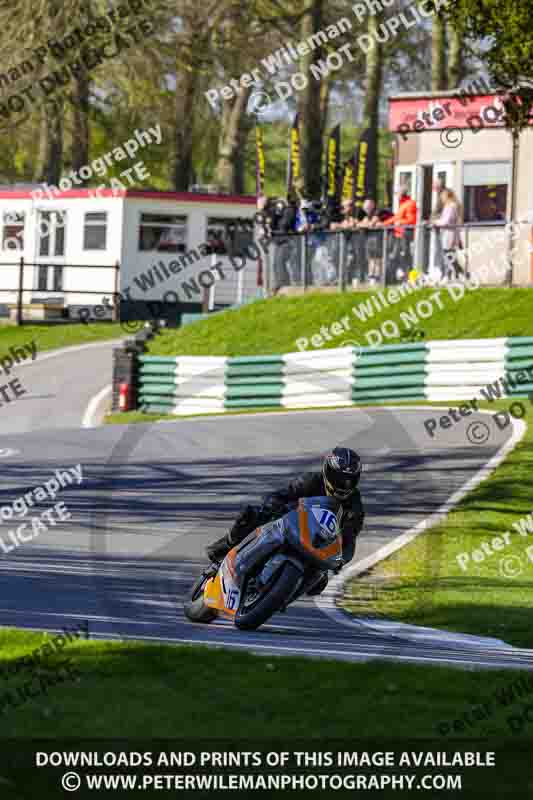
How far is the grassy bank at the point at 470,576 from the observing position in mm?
11552

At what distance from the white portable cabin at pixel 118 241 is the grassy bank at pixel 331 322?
10.6m

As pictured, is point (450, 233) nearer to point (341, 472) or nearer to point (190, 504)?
point (190, 504)

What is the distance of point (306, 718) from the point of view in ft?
22.2

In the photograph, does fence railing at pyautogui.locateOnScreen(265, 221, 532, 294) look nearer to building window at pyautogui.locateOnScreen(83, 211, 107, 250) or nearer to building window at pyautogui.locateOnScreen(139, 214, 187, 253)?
building window at pyautogui.locateOnScreen(139, 214, 187, 253)

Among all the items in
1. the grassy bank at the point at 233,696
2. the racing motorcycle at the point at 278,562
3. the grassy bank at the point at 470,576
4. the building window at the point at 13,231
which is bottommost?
the grassy bank at the point at 470,576

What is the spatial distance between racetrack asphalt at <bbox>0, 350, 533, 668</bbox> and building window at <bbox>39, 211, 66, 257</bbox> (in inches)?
585

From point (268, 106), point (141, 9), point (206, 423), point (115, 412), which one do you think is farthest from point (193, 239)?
point (206, 423)

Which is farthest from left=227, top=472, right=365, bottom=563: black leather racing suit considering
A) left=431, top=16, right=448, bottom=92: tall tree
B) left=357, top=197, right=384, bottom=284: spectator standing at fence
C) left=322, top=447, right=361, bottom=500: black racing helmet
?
left=431, top=16, right=448, bottom=92: tall tree

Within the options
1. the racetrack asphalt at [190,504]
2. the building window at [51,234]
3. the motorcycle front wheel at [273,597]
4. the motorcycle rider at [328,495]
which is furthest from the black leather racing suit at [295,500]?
the building window at [51,234]

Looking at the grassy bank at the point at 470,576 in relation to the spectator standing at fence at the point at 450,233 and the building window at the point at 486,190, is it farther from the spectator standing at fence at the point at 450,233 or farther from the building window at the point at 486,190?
the building window at the point at 486,190

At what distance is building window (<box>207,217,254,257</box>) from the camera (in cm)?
4084

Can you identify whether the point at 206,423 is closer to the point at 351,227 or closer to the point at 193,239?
the point at 351,227

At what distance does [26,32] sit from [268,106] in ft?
38.2

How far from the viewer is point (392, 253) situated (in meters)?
27.7
